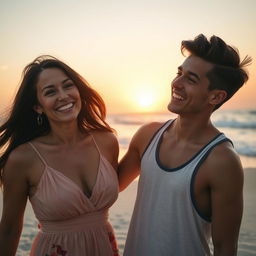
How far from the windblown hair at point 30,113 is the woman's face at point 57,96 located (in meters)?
0.07

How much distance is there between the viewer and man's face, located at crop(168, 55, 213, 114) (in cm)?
334

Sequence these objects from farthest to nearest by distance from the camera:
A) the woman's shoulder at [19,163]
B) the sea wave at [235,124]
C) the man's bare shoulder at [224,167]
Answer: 1. the sea wave at [235,124]
2. the woman's shoulder at [19,163]
3. the man's bare shoulder at [224,167]

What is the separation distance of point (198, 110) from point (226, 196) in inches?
33.4

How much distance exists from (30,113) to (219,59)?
1950 millimetres

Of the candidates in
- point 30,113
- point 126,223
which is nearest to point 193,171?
point 30,113

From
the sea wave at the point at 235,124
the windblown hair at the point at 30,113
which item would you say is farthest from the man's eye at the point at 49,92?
the sea wave at the point at 235,124

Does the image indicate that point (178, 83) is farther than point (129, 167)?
No

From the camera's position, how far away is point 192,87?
3344 millimetres

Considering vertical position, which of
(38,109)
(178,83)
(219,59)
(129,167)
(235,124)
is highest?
(219,59)

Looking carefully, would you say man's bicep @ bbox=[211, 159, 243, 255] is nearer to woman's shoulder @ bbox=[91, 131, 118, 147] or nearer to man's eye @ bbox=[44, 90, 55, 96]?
woman's shoulder @ bbox=[91, 131, 118, 147]

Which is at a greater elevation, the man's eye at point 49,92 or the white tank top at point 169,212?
the man's eye at point 49,92

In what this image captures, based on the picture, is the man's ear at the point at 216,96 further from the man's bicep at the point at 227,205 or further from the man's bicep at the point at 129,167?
the man's bicep at the point at 129,167

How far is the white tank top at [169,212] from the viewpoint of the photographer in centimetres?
306

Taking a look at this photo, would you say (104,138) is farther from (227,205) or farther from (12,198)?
(227,205)
